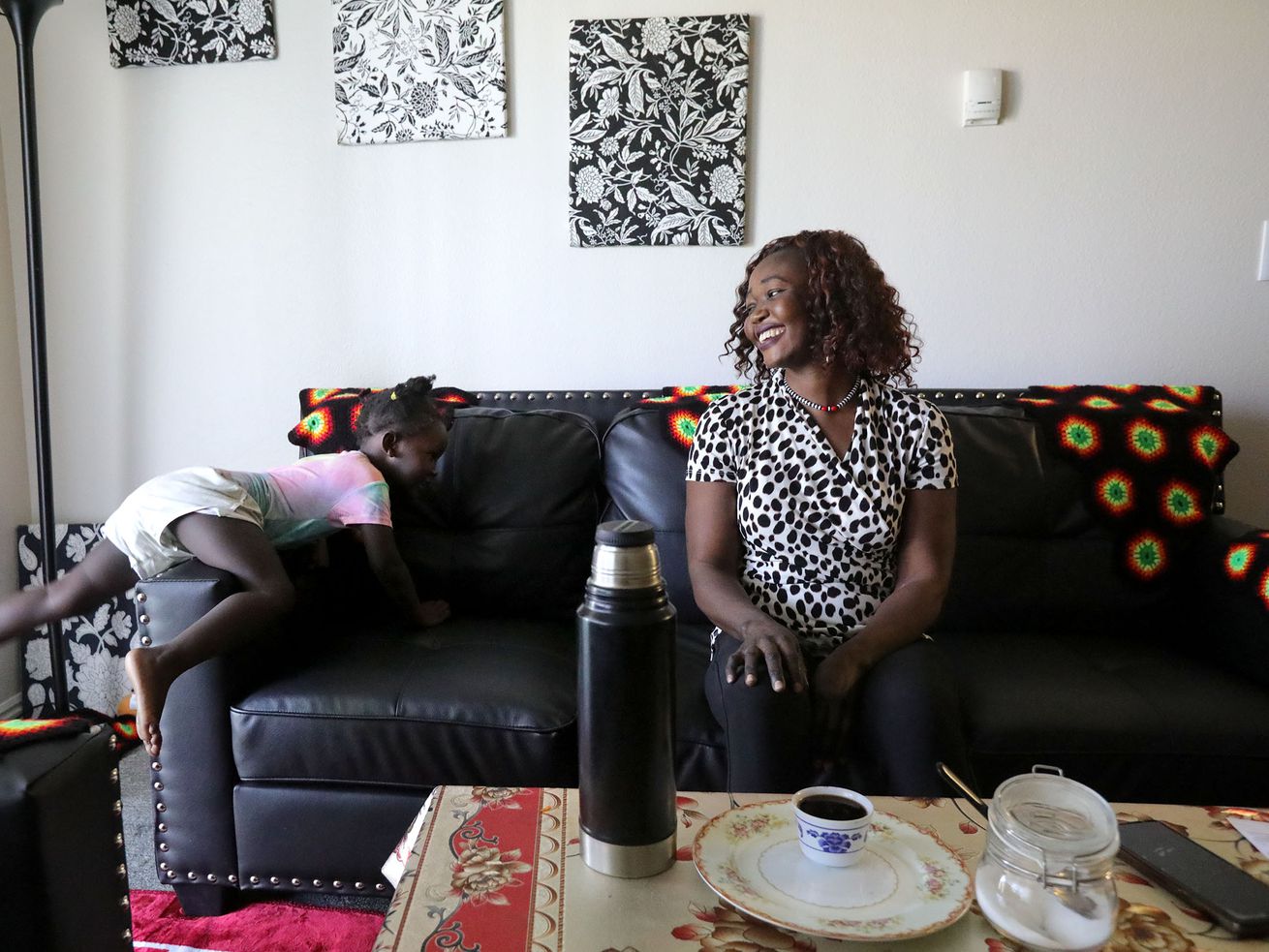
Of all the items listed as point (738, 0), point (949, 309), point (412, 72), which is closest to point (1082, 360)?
point (949, 309)

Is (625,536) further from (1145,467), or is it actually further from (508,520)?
(1145,467)

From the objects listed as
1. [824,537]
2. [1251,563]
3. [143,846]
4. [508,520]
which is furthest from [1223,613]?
[143,846]

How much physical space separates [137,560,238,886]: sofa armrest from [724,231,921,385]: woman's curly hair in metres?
1.06

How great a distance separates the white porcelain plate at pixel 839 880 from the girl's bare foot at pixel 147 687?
929 mm

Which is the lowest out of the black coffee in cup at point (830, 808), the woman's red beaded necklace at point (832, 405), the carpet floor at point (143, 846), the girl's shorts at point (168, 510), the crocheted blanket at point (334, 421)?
the carpet floor at point (143, 846)

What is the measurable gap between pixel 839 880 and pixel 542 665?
2.63 ft

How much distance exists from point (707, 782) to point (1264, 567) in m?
1.02

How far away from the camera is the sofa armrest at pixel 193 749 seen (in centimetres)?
141

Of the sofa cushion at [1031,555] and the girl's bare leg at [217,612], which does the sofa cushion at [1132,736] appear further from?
the girl's bare leg at [217,612]

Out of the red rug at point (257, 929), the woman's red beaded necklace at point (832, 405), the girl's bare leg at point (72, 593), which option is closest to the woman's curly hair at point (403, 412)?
the girl's bare leg at point (72, 593)

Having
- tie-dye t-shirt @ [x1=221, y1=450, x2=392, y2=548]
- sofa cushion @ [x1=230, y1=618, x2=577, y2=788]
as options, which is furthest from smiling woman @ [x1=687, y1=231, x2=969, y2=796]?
tie-dye t-shirt @ [x1=221, y1=450, x2=392, y2=548]

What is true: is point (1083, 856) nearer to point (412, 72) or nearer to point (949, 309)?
point (949, 309)

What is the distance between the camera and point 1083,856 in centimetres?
66

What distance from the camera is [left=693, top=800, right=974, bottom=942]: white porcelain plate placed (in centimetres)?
71
